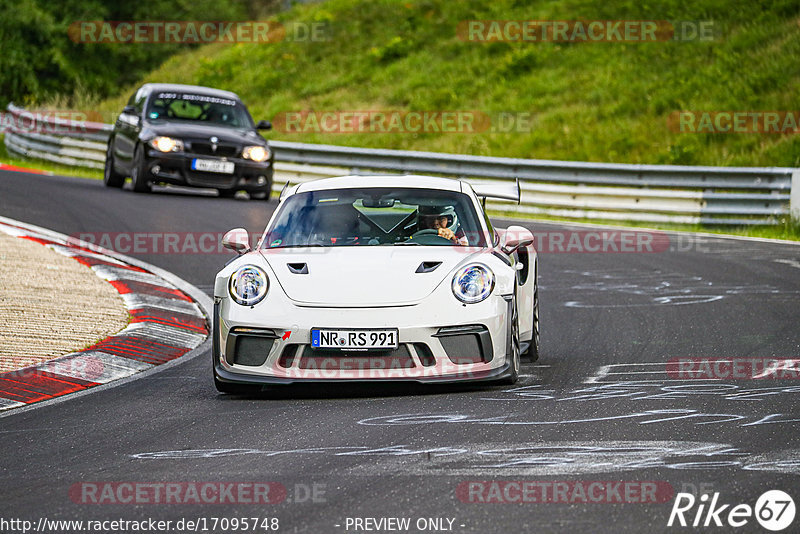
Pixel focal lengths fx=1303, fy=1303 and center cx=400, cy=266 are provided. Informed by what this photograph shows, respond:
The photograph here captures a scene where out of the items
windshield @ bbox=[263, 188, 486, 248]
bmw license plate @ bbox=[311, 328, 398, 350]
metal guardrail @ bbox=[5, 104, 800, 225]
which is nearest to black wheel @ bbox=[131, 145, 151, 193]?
metal guardrail @ bbox=[5, 104, 800, 225]

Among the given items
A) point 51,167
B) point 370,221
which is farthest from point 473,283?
point 51,167

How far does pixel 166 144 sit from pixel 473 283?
495 inches

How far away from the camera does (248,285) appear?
24.5 ft

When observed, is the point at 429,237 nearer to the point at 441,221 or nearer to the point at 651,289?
the point at 441,221

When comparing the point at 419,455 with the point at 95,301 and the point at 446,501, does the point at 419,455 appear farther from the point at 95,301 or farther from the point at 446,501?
the point at 95,301

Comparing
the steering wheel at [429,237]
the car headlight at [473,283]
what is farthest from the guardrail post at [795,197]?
the car headlight at [473,283]

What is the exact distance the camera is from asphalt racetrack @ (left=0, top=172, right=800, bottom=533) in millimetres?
4703

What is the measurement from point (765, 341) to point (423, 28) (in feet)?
103

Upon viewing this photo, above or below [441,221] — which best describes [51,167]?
above

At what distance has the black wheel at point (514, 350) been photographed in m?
7.44

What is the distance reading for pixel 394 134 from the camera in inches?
1275

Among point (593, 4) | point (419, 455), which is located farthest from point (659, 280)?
point (593, 4)

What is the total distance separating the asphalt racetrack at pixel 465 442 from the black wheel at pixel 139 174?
10613 mm

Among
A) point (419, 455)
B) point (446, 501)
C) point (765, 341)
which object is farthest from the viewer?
point (765, 341)
